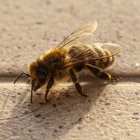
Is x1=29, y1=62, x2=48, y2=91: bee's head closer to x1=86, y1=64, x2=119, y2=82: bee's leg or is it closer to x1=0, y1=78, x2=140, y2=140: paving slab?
x1=0, y1=78, x2=140, y2=140: paving slab

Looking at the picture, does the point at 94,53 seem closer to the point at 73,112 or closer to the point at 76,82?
the point at 76,82

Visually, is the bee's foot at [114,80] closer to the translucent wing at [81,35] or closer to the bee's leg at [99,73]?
the bee's leg at [99,73]

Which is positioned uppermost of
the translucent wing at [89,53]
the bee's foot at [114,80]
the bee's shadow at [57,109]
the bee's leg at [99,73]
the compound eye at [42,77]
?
the translucent wing at [89,53]

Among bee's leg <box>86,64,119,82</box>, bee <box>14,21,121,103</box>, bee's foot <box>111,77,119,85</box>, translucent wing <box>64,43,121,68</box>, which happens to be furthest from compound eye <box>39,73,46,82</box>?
bee's foot <box>111,77,119,85</box>

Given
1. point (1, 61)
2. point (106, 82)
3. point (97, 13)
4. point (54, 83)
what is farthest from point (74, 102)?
point (97, 13)

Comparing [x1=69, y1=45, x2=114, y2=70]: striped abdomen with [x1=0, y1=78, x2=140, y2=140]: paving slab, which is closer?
[x1=0, y1=78, x2=140, y2=140]: paving slab

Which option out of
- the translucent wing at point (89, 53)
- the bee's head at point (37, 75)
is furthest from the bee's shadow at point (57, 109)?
the translucent wing at point (89, 53)
